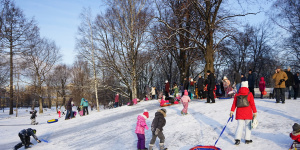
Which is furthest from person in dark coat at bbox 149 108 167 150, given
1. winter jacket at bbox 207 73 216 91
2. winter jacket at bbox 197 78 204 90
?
winter jacket at bbox 197 78 204 90

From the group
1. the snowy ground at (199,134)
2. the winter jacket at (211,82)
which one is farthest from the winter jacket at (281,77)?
the winter jacket at (211,82)

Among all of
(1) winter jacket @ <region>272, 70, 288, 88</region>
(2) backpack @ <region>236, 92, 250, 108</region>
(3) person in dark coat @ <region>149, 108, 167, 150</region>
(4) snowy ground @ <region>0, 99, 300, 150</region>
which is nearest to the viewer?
(2) backpack @ <region>236, 92, 250, 108</region>

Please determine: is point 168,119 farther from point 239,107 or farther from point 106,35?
point 106,35

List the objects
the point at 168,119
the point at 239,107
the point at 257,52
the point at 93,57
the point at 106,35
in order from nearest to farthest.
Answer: the point at 239,107 < the point at 168,119 < the point at 93,57 < the point at 106,35 < the point at 257,52

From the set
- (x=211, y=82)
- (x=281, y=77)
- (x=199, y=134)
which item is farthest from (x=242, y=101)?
(x=211, y=82)

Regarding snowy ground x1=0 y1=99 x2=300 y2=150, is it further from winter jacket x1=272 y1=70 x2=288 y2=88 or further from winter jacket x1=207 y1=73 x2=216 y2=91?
winter jacket x1=207 y1=73 x2=216 y2=91

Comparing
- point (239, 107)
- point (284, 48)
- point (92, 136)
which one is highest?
point (284, 48)

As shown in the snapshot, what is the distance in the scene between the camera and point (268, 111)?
10.1 m

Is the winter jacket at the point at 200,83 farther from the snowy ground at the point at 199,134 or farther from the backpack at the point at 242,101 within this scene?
the backpack at the point at 242,101

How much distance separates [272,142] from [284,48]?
3263cm

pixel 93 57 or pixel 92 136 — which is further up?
pixel 93 57

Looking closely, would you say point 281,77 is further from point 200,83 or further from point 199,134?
point 199,134

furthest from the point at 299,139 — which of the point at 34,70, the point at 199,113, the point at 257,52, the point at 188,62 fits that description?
the point at 257,52

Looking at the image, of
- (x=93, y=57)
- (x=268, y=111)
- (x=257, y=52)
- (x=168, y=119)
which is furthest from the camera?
(x=257, y=52)
